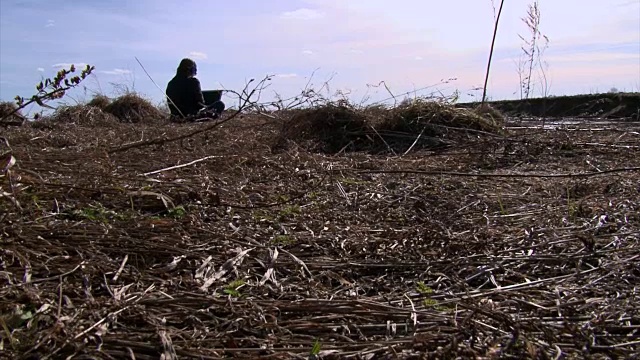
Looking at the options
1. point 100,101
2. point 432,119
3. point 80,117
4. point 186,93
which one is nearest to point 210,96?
point 186,93

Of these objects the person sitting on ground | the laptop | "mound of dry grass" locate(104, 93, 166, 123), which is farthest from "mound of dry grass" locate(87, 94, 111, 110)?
the person sitting on ground

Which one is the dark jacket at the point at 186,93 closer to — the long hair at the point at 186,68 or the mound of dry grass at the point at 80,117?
the long hair at the point at 186,68

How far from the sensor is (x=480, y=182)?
11.8 feet

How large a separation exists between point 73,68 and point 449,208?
5.89 feet

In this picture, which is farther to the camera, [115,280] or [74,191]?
[74,191]

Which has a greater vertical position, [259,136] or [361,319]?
[259,136]

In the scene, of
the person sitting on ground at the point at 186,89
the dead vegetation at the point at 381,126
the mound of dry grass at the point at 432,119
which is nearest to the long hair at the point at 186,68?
the person sitting on ground at the point at 186,89

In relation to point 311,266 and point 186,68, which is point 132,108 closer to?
point 186,68

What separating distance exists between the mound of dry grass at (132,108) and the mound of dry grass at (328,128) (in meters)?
5.67

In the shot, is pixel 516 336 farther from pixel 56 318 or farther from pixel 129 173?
pixel 129 173

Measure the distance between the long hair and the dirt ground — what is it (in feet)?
21.9

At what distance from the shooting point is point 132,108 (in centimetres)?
1170

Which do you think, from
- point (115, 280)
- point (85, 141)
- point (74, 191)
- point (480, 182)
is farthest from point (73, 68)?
point (85, 141)

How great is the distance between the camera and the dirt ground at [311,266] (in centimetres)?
156
